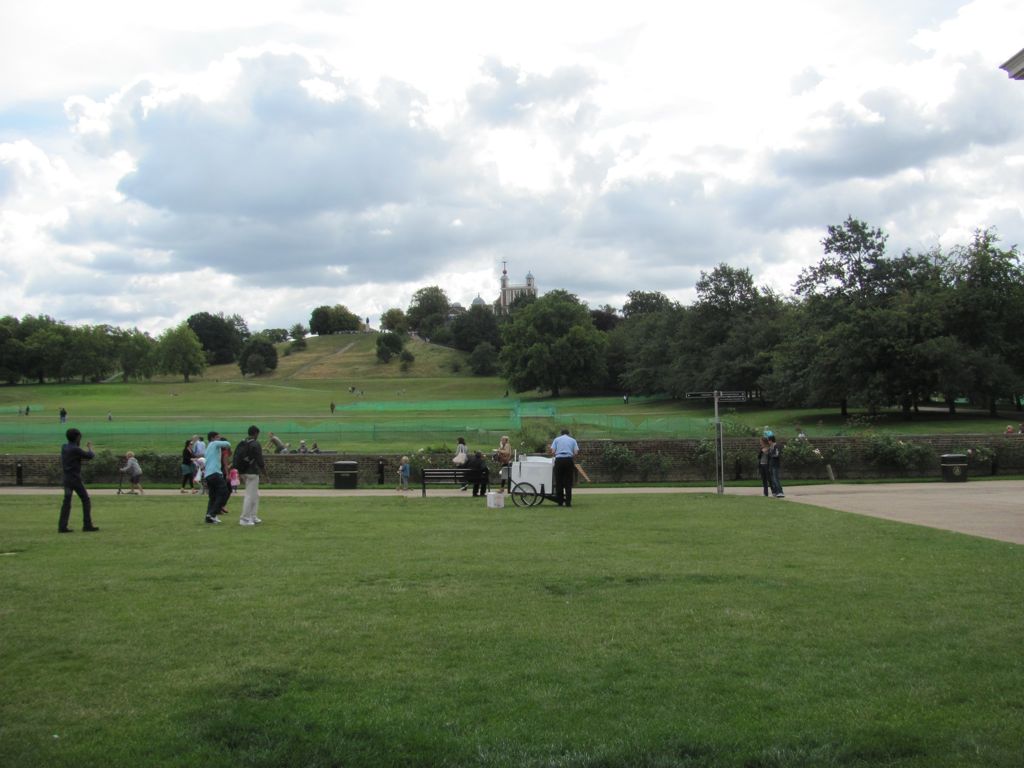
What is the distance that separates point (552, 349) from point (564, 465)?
304 ft

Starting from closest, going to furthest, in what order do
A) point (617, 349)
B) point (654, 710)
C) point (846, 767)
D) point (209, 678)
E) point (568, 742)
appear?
point (846, 767) < point (568, 742) < point (654, 710) < point (209, 678) < point (617, 349)

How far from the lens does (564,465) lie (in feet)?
64.4

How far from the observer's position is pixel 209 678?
625cm

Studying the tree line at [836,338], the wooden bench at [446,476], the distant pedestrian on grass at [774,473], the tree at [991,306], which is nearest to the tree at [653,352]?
the tree line at [836,338]

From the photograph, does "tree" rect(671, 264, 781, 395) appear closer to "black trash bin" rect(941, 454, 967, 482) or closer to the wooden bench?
"black trash bin" rect(941, 454, 967, 482)

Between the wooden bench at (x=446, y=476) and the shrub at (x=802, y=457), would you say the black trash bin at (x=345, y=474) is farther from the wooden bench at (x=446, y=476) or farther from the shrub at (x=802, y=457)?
the shrub at (x=802, y=457)

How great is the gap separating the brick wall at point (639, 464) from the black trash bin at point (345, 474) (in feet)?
4.29

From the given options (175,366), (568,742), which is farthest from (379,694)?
(175,366)

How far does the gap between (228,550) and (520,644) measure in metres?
6.43

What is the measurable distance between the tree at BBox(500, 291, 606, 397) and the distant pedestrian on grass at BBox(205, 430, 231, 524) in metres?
93.6

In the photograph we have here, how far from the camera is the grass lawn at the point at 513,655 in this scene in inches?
202

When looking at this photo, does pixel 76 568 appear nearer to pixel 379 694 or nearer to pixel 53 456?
pixel 379 694

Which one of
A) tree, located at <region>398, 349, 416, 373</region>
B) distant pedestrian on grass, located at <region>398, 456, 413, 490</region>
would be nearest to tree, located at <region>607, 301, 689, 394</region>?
tree, located at <region>398, 349, 416, 373</region>

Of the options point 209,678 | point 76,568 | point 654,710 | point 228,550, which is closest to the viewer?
point 654,710
